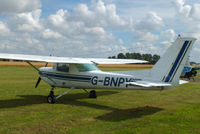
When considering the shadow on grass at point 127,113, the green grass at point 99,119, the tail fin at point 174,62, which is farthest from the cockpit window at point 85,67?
the tail fin at point 174,62

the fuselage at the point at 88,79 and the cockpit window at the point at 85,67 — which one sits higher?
the cockpit window at the point at 85,67

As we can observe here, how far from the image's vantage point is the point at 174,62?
7207 mm

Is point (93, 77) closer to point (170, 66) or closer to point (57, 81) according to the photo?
point (57, 81)

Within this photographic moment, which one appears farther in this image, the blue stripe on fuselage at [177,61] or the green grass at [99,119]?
the blue stripe on fuselage at [177,61]

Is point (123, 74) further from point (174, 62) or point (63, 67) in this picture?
point (63, 67)

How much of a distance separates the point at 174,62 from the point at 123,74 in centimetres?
195

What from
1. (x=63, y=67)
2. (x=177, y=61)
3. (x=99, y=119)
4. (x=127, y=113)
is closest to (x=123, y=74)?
(x=127, y=113)

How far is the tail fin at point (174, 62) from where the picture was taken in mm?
7016

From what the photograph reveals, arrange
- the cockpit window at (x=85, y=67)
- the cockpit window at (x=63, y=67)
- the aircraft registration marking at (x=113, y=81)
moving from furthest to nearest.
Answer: the cockpit window at (x=63, y=67) → the cockpit window at (x=85, y=67) → the aircraft registration marking at (x=113, y=81)

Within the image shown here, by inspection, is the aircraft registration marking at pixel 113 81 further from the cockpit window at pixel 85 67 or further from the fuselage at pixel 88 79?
the cockpit window at pixel 85 67

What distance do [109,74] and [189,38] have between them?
3230mm

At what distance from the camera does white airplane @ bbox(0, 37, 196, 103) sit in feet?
23.2

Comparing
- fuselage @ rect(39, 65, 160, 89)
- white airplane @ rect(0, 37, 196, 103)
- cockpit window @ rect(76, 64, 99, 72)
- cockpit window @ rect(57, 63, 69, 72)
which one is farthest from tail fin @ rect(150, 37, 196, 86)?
cockpit window @ rect(57, 63, 69, 72)

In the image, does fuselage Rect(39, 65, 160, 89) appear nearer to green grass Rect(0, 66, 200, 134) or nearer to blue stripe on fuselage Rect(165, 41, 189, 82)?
green grass Rect(0, 66, 200, 134)
